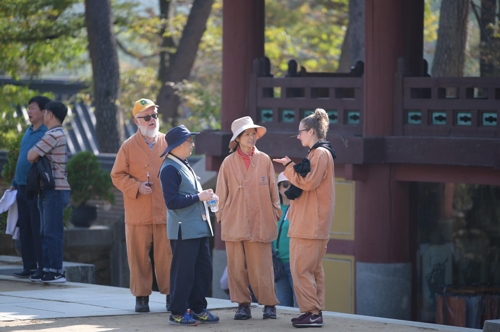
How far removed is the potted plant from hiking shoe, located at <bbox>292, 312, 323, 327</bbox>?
24.2 ft

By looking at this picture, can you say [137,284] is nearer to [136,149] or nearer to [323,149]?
[136,149]

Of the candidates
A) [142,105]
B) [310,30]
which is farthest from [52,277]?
[310,30]

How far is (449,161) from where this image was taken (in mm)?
10859

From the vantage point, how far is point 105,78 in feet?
59.3

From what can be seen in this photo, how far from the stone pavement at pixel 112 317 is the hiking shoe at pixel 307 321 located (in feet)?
0.20

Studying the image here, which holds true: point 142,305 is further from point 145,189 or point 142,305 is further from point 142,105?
point 142,105

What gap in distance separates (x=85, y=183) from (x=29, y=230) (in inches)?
161

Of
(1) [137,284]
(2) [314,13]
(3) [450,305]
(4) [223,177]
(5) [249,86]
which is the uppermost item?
(2) [314,13]

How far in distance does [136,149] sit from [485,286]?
555cm

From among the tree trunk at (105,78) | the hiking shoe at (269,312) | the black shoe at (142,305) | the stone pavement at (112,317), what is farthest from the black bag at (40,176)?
the tree trunk at (105,78)

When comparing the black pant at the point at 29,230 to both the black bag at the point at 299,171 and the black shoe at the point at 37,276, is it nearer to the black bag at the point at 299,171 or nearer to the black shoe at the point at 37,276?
the black shoe at the point at 37,276

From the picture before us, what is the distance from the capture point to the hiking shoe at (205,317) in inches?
301

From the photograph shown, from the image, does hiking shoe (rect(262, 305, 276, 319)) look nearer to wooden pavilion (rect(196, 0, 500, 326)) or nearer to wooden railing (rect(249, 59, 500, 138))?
wooden pavilion (rect(196, 0, 500, 326))

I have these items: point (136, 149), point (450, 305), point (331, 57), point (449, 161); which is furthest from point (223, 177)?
point (331, 57)
